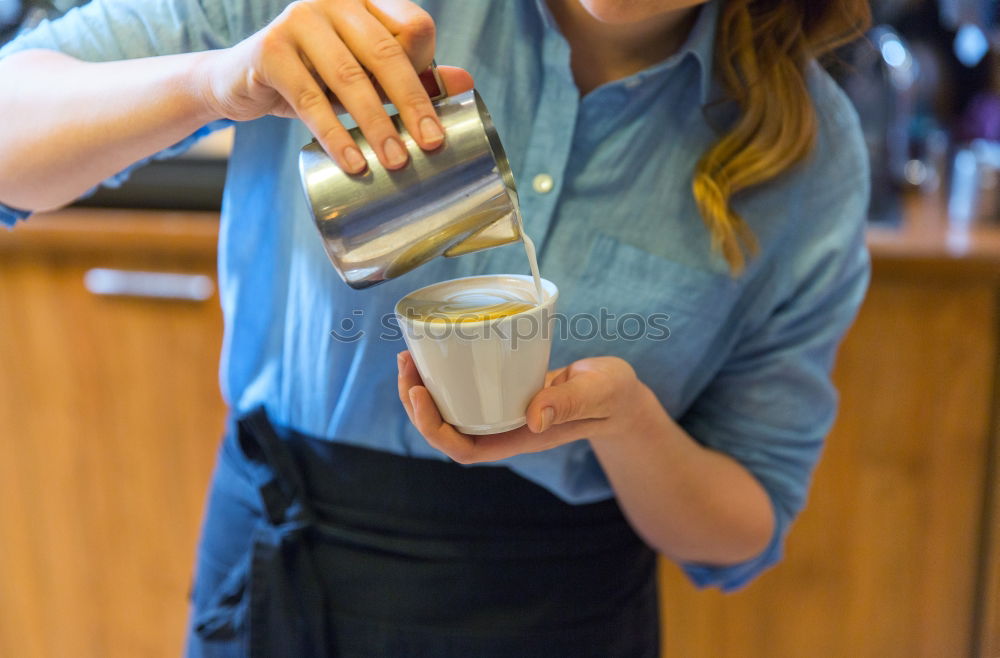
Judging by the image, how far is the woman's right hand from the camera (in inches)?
19.3

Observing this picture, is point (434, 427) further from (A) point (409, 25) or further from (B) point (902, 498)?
(B) point (902, 498)

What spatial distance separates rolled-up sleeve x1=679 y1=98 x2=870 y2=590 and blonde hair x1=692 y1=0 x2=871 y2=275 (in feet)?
0.19

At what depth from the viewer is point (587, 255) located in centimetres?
77

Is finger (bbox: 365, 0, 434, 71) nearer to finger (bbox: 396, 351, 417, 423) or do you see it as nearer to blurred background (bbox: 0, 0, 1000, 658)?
finger (bbox: 396, 351, 417, 423)

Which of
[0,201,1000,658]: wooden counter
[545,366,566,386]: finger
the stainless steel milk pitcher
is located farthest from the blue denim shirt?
[0,201,1000,658]: wooden counter

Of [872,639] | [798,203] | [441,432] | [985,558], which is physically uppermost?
[798,203]

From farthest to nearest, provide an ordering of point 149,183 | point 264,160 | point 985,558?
point 149,183 < point 985,558 < point 264,160

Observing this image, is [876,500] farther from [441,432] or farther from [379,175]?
[379,175]

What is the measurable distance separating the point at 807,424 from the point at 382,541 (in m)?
0.43

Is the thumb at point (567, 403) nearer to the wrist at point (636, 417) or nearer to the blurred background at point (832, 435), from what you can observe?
the wrist at point (636, 417)

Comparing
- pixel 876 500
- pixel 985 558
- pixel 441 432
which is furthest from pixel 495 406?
pixel 985 558

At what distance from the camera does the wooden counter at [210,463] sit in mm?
1243

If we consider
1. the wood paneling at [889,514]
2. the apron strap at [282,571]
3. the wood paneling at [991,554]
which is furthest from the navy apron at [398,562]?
the wood paneling at [991,554]

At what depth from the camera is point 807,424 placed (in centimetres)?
87
